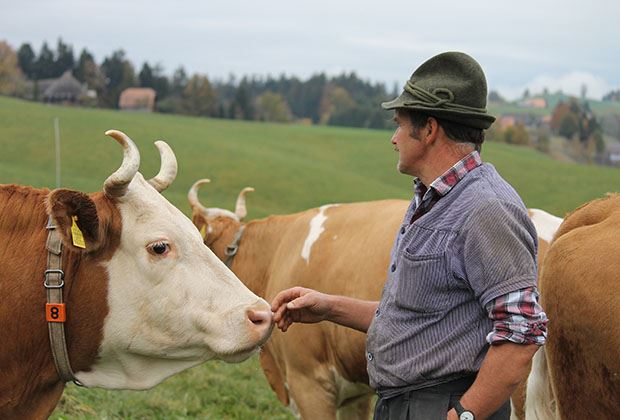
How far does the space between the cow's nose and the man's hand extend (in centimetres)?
14

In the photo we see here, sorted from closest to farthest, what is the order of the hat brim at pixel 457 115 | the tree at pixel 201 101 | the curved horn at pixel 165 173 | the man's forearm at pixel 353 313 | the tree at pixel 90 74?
the hat brim at pixel 457 115, the man's forearm at pixel 353 313, the curved horn at pixel 165 173, the tree at pixel 201 101, the tree at pixel 90 74

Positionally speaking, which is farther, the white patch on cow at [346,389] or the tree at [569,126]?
the tree at [569,126]

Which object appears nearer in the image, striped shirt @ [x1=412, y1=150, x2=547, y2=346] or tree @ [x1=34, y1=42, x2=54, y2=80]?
striped shirt @ [x1=412, y1=150, x2=547, y2=346]

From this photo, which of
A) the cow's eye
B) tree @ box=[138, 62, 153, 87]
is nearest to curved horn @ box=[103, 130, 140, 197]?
the cow's eye

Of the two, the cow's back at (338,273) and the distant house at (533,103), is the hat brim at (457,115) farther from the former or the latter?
the distant house at (533,103)

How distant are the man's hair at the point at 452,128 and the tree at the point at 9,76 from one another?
9098 centimetres

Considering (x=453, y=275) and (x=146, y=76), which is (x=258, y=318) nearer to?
(x=453, y=275)

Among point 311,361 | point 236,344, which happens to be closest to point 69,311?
point 236,344

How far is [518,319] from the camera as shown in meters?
2.91

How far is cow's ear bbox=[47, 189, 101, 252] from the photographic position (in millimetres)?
3309

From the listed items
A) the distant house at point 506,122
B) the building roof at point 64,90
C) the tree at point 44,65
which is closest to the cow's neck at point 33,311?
the distant house at point 506,122

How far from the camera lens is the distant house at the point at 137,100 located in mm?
89312

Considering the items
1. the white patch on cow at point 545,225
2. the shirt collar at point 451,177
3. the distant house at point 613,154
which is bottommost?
the distant house at point 613,154

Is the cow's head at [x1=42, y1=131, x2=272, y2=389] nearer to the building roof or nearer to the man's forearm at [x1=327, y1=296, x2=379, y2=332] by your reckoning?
the man's forearm at [x1=327, y1=296, x2=379, y2=332]
